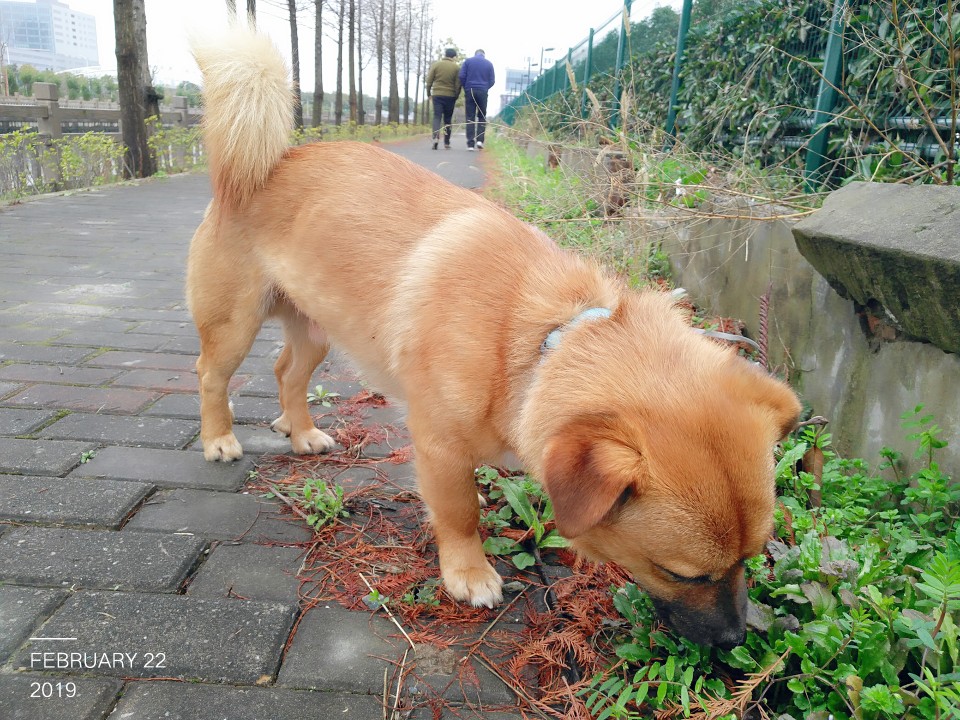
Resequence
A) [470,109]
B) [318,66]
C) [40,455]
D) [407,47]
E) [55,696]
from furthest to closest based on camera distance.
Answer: [407,47], [318,66], [470,109], [40,455], [55,696]

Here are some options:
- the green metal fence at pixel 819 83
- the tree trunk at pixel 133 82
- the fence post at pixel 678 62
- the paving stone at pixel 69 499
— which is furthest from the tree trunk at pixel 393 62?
the paving stone at pixel 69 499

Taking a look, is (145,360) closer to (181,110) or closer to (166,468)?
(166,468)

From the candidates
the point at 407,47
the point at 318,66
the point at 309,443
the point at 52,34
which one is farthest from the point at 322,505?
the point at 52,34

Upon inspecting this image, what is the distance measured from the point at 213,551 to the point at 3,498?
3.24 ft

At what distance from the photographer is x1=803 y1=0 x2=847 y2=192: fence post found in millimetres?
4102

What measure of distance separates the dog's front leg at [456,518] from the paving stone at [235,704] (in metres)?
0.60

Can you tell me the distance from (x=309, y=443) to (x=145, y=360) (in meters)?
1.74

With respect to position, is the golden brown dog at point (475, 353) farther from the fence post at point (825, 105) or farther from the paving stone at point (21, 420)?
the fence post at point (825, 105)

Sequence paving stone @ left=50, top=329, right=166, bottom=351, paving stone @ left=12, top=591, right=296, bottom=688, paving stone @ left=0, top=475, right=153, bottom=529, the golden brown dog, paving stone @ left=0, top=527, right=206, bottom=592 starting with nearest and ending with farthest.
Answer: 1. the golden brown dog
2. paving stone @ left=12, top=591, right=296, bottom=688
3. paving stone @ left=0, top=527, right=206, bottom=592
4. paving stone @ left=0, top=475, right=153, bottom=529
5. paving stone @ left=50, top=329, right=166, bottom=351

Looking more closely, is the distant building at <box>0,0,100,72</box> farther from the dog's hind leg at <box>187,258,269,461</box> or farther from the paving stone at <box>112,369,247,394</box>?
the dog's hind leg at <box>187,258,269,461</box>

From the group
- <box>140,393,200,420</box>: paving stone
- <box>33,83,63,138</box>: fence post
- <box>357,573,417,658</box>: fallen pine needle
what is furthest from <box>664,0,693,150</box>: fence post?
<box>33,83,63,138</box>: fence post

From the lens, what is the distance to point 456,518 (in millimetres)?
2529

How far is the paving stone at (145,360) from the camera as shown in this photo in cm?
437

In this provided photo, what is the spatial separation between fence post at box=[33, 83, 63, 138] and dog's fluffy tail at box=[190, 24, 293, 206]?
1283 cm
